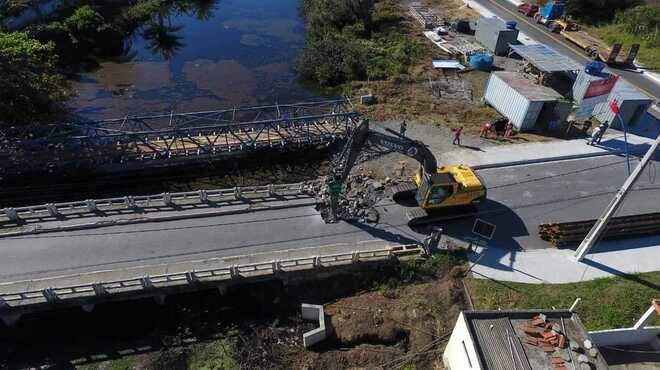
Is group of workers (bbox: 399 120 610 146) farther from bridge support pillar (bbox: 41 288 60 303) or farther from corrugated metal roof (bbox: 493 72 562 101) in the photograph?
bridge support pillar (bbox: 41 288 60 303)

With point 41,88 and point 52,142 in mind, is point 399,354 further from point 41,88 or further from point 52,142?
point 41,88

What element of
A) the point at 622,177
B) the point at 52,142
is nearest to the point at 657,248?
the point at 622,177

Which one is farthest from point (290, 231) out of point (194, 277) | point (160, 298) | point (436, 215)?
point (436, 215)

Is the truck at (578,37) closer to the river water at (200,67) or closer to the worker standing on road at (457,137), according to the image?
the worker standing on road at (457,137)

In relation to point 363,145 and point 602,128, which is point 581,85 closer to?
point 602,128

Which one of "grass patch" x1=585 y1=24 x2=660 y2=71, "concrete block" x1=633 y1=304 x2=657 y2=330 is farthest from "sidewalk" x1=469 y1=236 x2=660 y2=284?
"grass patch" x1=585 y1=24 x2=660 y2=71
